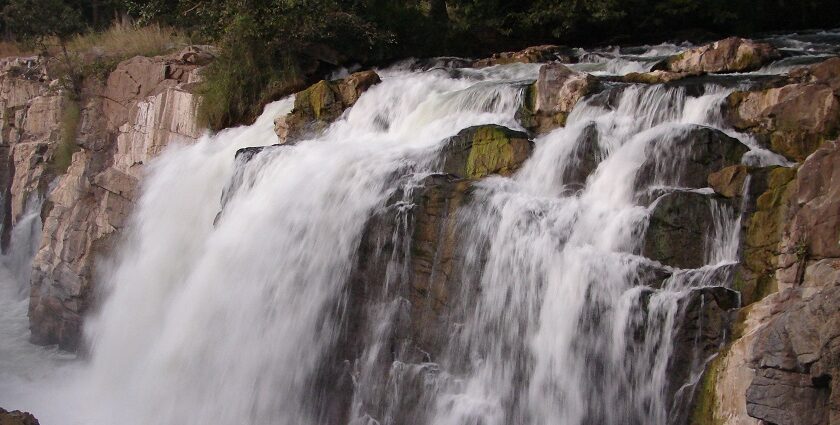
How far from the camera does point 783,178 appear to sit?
8055 millimetres

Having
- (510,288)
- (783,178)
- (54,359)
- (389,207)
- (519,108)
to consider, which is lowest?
(54,359)

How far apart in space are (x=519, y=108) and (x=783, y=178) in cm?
455

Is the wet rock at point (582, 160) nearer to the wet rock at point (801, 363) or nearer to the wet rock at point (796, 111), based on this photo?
the wet rock at point (796, 111)

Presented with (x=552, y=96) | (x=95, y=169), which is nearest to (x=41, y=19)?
(x=95, y=169)

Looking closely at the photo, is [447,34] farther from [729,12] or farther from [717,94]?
[717,94]

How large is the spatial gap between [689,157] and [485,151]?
2627 millimetres

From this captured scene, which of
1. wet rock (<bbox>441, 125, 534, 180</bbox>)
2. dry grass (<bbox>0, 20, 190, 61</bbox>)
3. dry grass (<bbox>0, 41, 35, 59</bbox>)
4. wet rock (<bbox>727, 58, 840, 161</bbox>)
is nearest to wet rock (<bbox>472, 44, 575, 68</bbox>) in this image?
wet rock (<bbox>441, 125, 534, 180</bbox>)

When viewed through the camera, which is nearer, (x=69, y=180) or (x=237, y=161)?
(x=237, y=161)

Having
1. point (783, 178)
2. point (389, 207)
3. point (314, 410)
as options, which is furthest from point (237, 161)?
point (783, 178)

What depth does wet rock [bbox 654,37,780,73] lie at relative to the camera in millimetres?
11930

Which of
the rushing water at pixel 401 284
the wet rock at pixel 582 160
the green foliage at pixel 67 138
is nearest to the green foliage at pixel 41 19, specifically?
the green foliage at pixel 67 138

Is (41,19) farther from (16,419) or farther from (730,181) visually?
(730,181)

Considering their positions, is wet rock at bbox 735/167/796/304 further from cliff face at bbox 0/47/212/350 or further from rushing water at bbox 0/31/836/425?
cliff face at bbox 0/47/212/350

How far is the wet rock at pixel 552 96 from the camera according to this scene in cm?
1141
